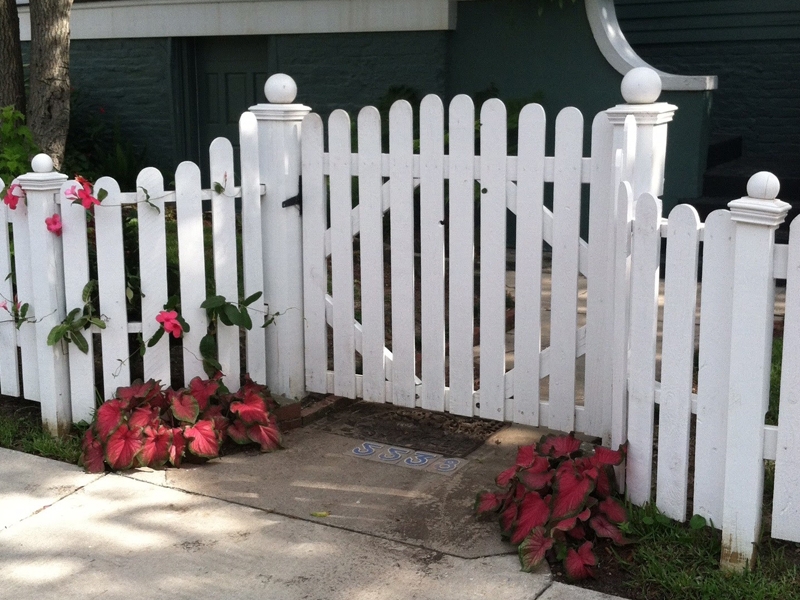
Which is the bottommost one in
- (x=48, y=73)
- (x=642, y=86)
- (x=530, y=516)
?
(x=530, y=516)

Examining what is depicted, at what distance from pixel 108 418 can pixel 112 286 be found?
22.5 inches

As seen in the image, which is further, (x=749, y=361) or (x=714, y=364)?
(x=714, y=364)

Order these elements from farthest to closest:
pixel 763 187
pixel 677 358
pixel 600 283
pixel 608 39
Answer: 1. pixel 608 39
2. pixel 600 283
3. pixel 677 358
4. pixel 763 187

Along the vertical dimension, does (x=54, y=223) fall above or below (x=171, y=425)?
above

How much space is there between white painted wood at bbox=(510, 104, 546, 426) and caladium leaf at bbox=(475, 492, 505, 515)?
2.31 ft

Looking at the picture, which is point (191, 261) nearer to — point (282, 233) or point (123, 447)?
point (282, 233)

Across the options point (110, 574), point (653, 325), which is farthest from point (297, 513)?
point (653, 325)

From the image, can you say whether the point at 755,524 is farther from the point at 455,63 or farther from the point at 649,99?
the point at 455,63

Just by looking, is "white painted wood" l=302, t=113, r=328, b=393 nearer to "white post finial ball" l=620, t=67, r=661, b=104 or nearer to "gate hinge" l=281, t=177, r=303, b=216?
"gate hinge" l=281, t=177, r=303, b=216

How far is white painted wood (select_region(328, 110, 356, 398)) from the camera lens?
449cm

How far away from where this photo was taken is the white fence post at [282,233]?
15.1 feet

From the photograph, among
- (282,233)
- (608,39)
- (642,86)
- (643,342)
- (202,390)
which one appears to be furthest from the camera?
(608,39)

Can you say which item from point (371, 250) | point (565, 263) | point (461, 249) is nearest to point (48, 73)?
point (371, 250)

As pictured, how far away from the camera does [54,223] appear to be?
4234 mm
